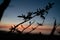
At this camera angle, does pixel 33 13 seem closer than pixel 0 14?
No

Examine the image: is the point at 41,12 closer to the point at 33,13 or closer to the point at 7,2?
the point at 33,13

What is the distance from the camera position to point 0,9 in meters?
3.05

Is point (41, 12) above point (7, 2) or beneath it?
above

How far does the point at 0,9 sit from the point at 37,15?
310 inches

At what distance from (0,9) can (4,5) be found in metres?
0.13

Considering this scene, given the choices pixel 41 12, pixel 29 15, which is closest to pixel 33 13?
pixel 29 15

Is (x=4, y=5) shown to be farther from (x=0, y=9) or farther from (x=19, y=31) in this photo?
(x=19, y=31)

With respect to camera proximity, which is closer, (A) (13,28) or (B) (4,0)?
(B) (4,0)

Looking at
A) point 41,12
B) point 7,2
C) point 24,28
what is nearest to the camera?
point 7,2

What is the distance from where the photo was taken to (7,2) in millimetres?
3004

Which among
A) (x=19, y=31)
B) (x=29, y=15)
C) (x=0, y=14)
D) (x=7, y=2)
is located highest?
(x=29, y=15)

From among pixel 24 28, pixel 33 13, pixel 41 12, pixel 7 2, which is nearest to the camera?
pixel 7 2

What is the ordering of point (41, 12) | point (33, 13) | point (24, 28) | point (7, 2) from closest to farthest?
point (7, 2) → point (33, 13) → point (41, 12) → point (24, 28)

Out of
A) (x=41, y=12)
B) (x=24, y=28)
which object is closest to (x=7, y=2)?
(x=41, y=12)
